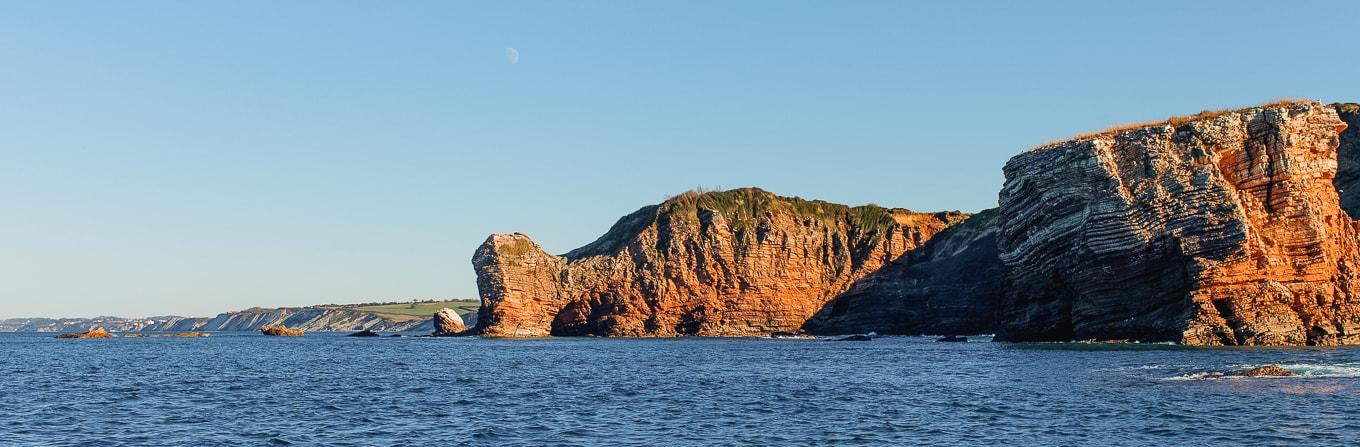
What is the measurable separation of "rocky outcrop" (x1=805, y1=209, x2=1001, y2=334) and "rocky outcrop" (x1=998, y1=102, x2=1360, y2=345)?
142 ft

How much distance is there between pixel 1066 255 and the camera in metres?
89.1

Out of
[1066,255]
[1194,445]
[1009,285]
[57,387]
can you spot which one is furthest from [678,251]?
[1194,445]

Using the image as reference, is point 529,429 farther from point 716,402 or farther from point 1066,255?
point 1066,255

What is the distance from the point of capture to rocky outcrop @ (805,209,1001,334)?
446 feet

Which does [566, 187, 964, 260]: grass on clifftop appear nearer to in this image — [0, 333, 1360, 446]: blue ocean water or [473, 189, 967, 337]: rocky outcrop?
[473, 189, 967, 337]: rocky outcrop

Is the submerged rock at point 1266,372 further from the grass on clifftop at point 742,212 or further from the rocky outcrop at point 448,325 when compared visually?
the rocky outcrop at point 448,325

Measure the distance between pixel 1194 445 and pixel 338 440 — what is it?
23.2 metres

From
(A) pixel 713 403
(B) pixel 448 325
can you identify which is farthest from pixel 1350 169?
(B) pixel 448 325

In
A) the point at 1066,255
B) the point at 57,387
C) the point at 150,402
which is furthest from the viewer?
the point at 1066,255

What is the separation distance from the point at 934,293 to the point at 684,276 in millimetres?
33490

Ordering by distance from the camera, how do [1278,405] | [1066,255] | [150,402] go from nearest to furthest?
[1278,405] < [150,402] < [1066,255]

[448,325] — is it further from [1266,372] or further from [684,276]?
[1266,372]

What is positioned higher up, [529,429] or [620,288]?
[620,288]

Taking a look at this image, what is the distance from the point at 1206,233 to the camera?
8031cm
